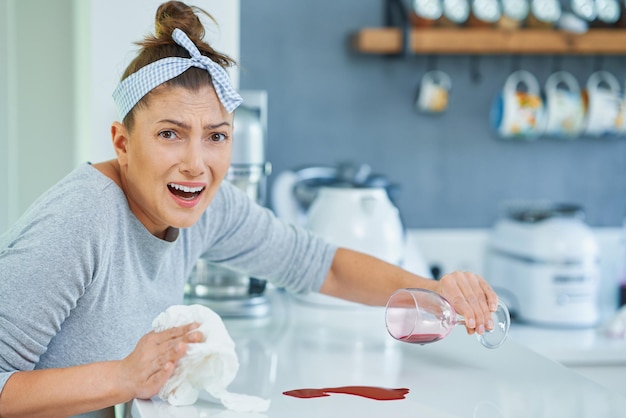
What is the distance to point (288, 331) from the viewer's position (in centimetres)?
175

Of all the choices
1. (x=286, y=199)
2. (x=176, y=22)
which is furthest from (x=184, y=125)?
(x=286, y=199)

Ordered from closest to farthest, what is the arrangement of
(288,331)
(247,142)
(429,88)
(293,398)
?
(293,398) < (288,331) < (247,142) < (429,88)

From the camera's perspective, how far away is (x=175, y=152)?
1278 mm

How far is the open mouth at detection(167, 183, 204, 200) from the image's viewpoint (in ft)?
4.26

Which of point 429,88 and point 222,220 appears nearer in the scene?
point 222,220

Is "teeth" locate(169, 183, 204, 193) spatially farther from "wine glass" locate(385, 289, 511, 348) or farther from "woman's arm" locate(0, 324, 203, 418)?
"wine glass" locate(385, 289, 511, 348)

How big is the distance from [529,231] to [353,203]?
0.54 metres

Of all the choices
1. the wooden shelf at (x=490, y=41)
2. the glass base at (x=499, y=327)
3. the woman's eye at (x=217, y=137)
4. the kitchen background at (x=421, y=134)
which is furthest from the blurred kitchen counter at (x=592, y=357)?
the woman's eye at (x=217, y=137)

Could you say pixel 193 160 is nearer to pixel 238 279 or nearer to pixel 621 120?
pixel 238 279

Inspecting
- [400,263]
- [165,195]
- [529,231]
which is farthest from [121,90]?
[529,231]

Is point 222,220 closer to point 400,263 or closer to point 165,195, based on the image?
point 165,195

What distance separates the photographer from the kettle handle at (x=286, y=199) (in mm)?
2279

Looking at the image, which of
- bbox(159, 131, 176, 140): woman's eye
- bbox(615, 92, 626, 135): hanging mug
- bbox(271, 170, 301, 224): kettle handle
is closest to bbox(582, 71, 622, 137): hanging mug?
bbox(615, 92, 626, 135): hanging mug

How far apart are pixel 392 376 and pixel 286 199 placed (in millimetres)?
972
